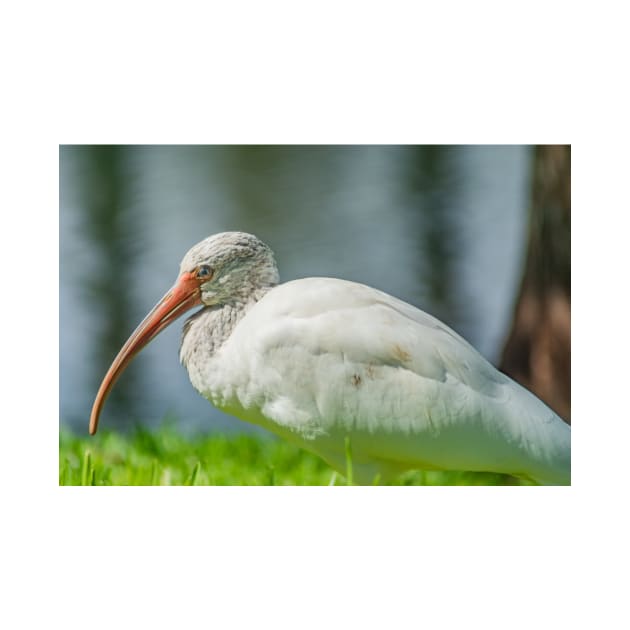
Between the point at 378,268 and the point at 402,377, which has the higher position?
the point at 378,268

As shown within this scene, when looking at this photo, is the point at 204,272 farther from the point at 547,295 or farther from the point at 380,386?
the point at 547,295

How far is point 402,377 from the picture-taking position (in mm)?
4094

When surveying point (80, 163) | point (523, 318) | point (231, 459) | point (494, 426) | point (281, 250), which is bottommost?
point (231, 459)

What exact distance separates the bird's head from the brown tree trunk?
1.83 meters

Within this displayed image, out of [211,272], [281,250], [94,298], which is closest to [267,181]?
[281,250]

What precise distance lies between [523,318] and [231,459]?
2.03 meters

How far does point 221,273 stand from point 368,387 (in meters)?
0.93

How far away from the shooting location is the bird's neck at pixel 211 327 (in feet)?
14.3

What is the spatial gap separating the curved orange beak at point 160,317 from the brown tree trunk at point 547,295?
213cm

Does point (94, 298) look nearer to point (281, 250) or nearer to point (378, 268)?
point (281, 250)

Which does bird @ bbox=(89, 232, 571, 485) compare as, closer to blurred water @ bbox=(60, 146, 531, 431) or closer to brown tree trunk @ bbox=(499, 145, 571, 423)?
brown tree trunk @ bbox=(499, 145, 571, 423)

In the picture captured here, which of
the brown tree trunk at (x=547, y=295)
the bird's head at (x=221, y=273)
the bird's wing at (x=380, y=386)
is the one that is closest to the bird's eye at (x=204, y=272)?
the bird's head at (x=221, y=273)

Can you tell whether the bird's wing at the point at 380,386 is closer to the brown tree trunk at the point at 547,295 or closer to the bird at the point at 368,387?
the bird at the point at 368,387

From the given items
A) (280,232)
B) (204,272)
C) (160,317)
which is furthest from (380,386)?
(280,232)
